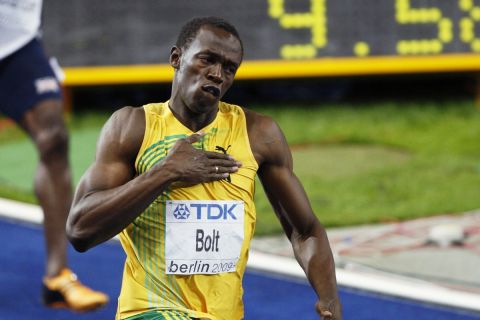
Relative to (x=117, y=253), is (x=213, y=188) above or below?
above

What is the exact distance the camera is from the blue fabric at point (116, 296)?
18.2 feet

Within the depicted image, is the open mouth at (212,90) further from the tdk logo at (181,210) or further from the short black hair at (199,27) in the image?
the tdk logo at (181,210)

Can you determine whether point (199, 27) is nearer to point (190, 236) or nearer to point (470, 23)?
point (190, 236)

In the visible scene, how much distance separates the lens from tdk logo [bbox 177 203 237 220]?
352cm

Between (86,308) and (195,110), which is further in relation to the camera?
(86,308)

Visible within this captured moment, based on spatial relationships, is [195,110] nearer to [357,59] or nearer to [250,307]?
[250,307]

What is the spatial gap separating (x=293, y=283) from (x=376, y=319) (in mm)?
800

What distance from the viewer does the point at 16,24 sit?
5508 mm

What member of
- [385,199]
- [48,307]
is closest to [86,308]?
[48,307]

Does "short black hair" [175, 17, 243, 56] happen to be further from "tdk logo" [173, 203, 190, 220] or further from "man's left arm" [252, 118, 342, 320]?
"tdk logo" [173, 203, 190, 220]

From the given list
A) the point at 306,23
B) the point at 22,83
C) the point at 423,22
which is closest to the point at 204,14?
the point at 306,23

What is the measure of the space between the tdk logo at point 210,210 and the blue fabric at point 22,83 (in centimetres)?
214

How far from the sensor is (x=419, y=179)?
872cm

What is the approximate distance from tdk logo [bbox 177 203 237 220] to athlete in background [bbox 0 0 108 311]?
6.47 ft
